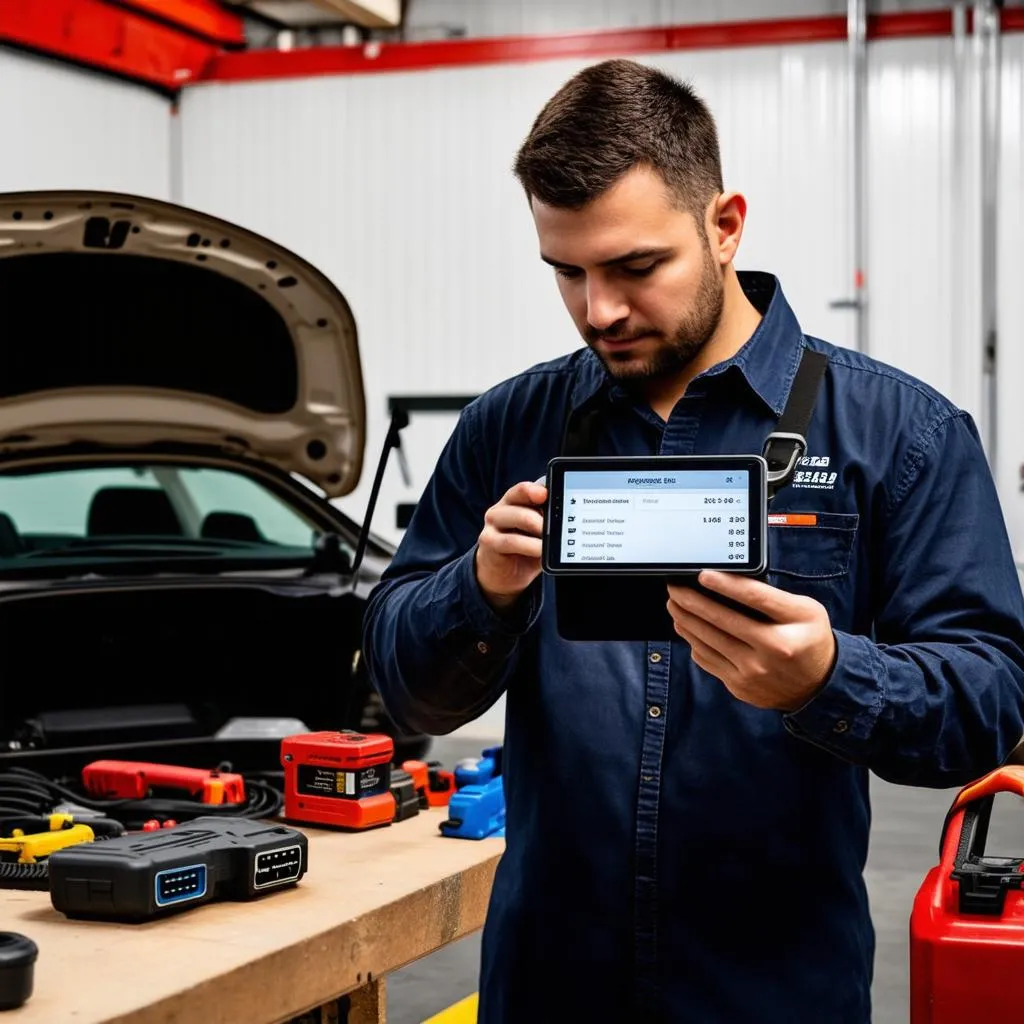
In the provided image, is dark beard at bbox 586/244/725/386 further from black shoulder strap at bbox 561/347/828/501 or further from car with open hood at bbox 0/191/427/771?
Answer: car with open hood at bbox 0/191/427/771

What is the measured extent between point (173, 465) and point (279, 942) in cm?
259

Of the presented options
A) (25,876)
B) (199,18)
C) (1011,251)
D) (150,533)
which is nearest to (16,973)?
(25,876)

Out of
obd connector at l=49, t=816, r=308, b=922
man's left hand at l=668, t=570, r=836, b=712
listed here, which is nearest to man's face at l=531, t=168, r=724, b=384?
man's left hand at l=668, t=570, r=836, b=712

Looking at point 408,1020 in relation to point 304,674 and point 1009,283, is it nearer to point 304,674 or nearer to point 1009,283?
point 304,674

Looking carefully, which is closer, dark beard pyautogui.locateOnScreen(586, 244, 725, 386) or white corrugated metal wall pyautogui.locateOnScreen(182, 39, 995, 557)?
dark beard pyautogui.locateOnScreen(586, 244, 725, 386)

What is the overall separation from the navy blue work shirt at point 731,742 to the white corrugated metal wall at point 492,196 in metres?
6.16

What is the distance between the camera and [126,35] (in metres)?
7.96

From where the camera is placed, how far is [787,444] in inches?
51.9

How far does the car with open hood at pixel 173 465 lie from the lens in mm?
3318

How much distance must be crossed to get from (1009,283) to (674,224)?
20.8ft

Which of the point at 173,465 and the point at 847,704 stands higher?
the point at 173,465

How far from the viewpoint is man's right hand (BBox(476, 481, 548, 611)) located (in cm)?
125

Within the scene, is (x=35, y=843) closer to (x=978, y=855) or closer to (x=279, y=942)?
(x=279, y=942)

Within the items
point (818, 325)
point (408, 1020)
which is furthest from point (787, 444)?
point (818, 325)
